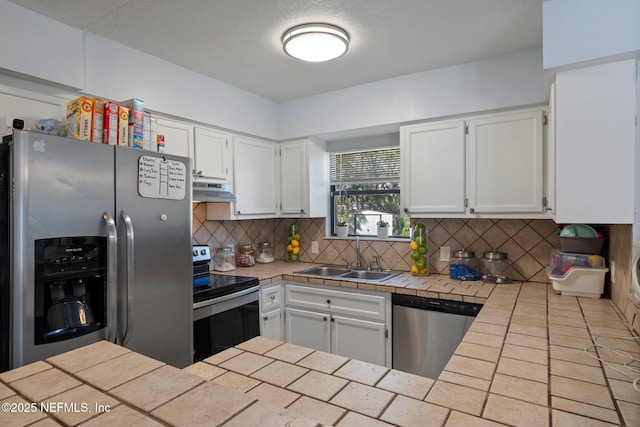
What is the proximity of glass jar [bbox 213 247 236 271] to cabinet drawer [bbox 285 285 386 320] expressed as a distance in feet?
1.85

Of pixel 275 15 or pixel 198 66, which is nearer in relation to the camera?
pixel 275 15

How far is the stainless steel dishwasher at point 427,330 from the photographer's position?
2256 millimetres

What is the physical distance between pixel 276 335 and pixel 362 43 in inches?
87.8

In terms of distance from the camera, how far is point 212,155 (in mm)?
2809

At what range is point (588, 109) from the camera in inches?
61.4

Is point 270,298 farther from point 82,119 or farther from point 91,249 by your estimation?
point 82,119

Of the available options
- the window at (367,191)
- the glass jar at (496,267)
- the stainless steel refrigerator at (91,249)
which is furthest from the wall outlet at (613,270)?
the stainless steel refrigerator at (91,249)

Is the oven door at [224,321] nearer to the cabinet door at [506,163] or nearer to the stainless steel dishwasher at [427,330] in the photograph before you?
the stainless steel dishwasher at [427,330]

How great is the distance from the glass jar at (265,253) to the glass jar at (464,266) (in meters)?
1.71

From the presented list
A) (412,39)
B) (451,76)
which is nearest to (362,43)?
(412,39)

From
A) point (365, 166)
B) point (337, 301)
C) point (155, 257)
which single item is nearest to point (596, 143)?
point (337, 301)

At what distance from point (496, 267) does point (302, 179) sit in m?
1.77

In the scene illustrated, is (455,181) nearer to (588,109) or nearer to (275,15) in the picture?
(588,109)

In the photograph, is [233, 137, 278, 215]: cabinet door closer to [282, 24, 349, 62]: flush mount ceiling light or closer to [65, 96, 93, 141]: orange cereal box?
[282, 24, 349, 62]: flush mount ceiling light
